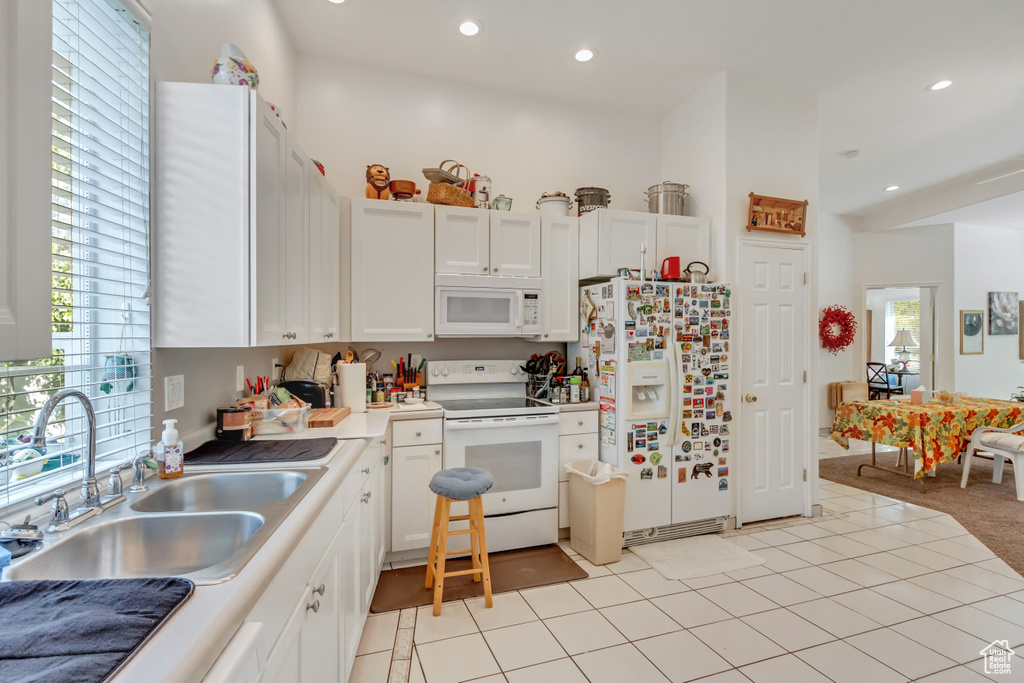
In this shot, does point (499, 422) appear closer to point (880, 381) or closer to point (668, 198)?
point (668, 198)

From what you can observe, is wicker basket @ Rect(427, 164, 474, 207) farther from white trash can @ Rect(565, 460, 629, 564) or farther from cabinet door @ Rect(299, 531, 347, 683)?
cabinet door @ Rect(299, 531, 347, 683)

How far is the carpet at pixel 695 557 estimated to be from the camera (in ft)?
9.10

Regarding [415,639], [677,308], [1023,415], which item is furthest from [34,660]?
[1023,415]

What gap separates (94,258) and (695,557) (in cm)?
321

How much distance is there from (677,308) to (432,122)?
2219 mm

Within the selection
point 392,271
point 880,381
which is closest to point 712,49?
point 392,271

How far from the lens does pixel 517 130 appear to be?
12.2 ft

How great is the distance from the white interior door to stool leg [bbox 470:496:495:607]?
2017 mm

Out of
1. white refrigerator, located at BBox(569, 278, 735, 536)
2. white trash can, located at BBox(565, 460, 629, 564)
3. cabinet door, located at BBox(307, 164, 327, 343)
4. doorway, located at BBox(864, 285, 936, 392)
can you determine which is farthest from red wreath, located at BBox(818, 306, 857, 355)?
cabinet door, located at BBox(307, 164, 327, 343)

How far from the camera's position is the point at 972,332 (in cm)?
650

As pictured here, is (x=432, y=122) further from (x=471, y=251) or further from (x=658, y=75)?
(x=658, y=75)

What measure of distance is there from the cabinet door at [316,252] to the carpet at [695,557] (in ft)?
7.70

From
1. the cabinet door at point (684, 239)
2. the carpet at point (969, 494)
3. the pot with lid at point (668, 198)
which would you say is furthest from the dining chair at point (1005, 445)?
the pot with lid at point (668, 198)

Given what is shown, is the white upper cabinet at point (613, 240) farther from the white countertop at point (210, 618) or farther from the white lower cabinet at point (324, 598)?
the white countertop at point (210, 618)
